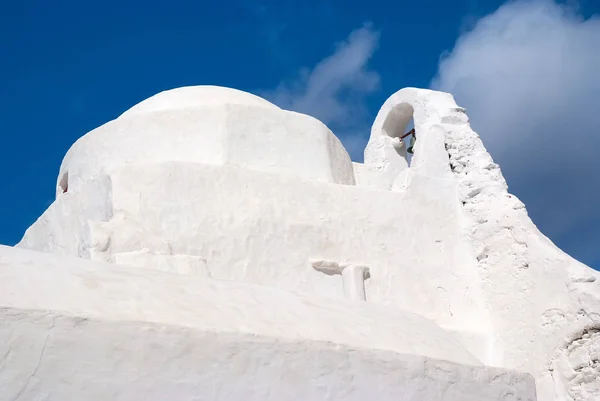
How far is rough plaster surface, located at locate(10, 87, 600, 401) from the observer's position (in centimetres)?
769

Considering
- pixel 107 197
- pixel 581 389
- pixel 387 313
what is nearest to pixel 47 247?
pixel 107 197

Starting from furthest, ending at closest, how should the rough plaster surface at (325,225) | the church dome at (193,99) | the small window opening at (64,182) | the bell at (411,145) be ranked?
the bell at (411,145), the small window opening at (64,182), the church dome at (193,99), the rough plaster surface at (325,225)

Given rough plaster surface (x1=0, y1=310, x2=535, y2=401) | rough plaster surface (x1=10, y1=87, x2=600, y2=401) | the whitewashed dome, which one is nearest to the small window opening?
rough plaster surface (x1=10, y1=87, x2=600, y2=401)

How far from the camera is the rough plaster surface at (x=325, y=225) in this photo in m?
7.69

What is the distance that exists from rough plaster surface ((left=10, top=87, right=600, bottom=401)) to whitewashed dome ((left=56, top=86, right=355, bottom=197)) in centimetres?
2

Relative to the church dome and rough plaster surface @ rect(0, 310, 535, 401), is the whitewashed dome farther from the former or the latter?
rough plaster surface @ rect(0, 310, 535, 401)

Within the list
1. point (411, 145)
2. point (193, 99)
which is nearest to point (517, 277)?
point (411, 145)

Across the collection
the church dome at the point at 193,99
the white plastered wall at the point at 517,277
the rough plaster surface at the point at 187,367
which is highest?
the church dome at the point at 193,99

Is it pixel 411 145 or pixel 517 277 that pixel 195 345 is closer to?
pixel 517 277

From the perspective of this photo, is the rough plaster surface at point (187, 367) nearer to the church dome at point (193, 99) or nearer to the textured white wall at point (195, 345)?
the textured white wall at point (195, 345)

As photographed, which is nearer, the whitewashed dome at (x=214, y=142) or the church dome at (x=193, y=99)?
the whitewashed dome at (x=214, y=142)

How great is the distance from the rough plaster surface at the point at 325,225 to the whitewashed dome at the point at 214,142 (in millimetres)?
18

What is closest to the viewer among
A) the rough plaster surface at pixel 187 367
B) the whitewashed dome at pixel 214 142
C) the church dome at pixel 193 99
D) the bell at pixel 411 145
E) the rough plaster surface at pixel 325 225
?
the rough plaster surface at pixel 187 367

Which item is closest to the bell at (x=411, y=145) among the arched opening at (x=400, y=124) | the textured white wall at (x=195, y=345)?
the arched opening at (x=400, y=124)
